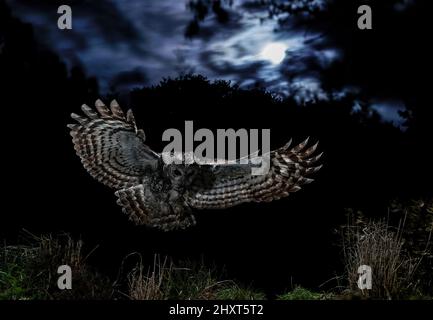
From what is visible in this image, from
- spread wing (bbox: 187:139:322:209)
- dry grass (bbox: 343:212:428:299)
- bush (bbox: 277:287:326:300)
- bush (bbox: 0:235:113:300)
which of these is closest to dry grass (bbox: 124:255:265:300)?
bush (bbox: 277:287:326:300)

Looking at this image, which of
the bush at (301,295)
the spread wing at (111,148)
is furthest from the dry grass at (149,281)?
the bush at (301,295)

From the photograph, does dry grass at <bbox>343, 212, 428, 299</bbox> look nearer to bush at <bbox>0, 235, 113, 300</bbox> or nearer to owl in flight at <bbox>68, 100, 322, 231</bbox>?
owl in flight at <bbox>68, 100, 322, 231</bbox>

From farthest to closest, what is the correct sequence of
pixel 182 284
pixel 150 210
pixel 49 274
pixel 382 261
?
pixel 182 284 → pixel 49 274 → pixel 150 210 → pixel 382 261

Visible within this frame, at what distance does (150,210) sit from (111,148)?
0.74m

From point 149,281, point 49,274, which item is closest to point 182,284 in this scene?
point 149,281

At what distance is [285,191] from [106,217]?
227 cm

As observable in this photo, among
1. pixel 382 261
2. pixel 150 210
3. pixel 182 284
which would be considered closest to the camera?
pixel 382 261

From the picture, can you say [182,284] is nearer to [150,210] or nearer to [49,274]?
[150,210]

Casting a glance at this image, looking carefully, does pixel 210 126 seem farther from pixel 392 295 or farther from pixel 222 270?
pixel 392 295

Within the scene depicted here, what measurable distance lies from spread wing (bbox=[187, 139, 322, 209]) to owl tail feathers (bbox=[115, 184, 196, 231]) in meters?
0.17

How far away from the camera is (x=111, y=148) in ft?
21.5

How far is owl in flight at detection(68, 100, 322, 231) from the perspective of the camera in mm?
6363

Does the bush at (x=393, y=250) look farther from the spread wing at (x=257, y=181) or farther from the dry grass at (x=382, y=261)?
the spread wing at (x=257, y=181)

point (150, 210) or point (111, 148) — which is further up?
point (111, 148)
